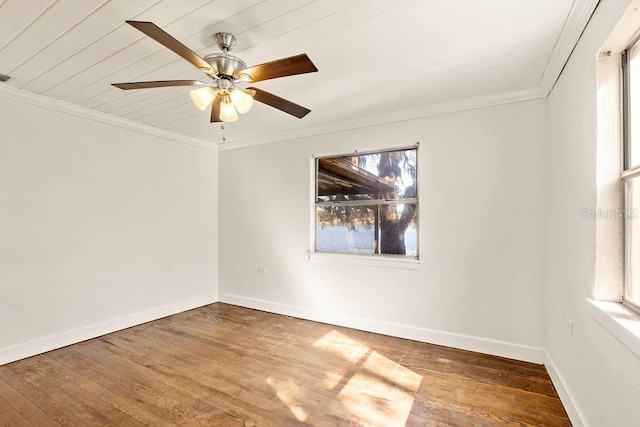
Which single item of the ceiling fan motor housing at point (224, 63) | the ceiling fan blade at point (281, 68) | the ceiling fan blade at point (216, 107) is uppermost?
the ceiling fan motor housing at point (224, 63)

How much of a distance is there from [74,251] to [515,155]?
4535 mm

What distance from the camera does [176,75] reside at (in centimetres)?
243

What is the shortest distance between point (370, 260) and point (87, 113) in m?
3.51

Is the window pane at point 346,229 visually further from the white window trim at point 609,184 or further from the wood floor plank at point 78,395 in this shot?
the wood floor plank at point 78,395

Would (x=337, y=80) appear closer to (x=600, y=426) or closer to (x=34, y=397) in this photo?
(x=600, y=426)

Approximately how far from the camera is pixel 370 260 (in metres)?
3.52

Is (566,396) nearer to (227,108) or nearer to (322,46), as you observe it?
(322,46)

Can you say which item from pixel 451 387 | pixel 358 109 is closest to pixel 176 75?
pixel 358 109

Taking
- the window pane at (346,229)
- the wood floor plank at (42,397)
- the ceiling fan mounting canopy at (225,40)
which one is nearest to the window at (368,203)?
the window pane at (346,229)

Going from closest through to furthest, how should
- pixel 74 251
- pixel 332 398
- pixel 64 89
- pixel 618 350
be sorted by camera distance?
pixel 618 350 < pixel 332 398 < pixel 64 89 < pixel 74 251

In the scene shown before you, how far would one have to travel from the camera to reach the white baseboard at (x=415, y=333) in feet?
9.15

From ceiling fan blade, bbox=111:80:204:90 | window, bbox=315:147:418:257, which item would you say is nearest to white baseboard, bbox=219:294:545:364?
window, bbox=315:147:418:257

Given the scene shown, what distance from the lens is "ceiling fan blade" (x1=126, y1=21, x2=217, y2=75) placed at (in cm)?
134

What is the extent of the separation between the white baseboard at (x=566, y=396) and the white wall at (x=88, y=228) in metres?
4.19
